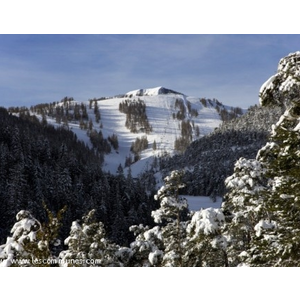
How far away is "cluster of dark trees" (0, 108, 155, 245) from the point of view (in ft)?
197

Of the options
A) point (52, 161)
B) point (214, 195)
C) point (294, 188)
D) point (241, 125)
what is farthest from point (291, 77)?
point (241, 125)

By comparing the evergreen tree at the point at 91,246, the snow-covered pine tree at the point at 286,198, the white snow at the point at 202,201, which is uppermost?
the snow-covered pine tree at the point at 286,198

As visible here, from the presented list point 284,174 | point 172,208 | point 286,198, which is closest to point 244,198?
point 172,208

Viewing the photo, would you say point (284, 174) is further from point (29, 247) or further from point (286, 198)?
point (29, 247)

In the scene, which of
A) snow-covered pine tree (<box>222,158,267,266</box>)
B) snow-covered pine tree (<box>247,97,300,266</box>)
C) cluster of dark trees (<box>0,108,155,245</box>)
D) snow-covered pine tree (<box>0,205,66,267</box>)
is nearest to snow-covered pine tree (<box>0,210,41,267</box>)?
snow-covered pine tree (<box>0,205,66,267</box>)

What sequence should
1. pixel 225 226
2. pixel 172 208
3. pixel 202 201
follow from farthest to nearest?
1. pixel 202 201
2. pixel 172 208
3. pixel 225 226

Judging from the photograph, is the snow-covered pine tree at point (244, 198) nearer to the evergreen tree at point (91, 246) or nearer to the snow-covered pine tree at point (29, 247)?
the evergreen tree at point (91, 246)

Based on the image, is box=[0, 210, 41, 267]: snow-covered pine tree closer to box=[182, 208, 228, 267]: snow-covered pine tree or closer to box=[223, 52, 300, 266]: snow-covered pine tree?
box=[182, 208, 228, 267]: snow-covered pine tree

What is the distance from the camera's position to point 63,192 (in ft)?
233

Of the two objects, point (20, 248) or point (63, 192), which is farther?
point (63, 192)

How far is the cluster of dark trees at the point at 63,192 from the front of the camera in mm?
60156

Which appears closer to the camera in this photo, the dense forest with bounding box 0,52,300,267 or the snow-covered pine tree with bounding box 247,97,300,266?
the snow-covered pine tree with bounding box 247,97,300,266

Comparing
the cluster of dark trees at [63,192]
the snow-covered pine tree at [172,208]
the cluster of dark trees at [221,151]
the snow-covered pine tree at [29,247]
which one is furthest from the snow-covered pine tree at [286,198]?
the cluster of dark trees at [221,151]

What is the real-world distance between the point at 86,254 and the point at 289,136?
Result: 10.4 m
